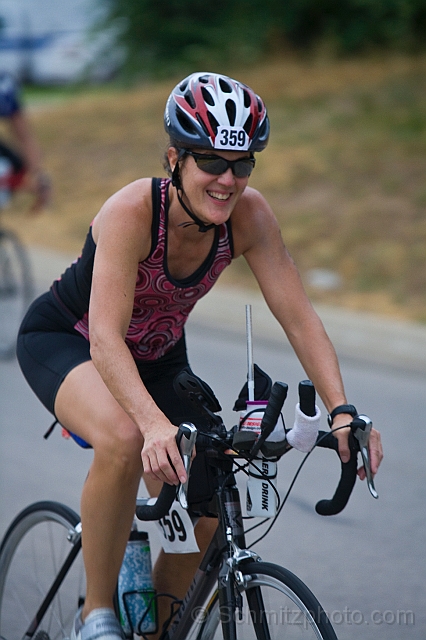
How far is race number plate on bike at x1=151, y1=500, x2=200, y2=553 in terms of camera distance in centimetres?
284

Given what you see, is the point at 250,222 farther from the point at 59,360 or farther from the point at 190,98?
the point at 59,360

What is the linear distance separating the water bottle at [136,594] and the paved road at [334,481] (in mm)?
940

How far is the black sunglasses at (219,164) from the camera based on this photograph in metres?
2.80

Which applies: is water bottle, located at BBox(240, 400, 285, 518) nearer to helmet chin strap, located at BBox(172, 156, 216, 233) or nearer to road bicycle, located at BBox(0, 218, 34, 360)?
helmet chin strap, located at BBox(172, 156, 216, 233)

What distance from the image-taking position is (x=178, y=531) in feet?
9.42

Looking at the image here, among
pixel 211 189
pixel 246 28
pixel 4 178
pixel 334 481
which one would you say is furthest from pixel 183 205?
pixel 246 28

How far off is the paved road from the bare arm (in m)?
1.60

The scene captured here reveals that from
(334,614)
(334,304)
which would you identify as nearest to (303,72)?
(334,304)

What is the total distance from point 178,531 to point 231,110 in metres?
1.22

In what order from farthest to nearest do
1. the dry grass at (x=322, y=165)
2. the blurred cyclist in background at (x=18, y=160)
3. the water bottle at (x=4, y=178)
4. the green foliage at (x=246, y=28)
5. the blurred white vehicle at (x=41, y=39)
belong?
the blurred white vehicle at (x=41, y=39) < the green foliage at (x=246, y=28) < the dry grass at (x=322, y=165) < the water bottle at (x=4, y=178) < the blurred cyclist in background at (x=18, y=160)

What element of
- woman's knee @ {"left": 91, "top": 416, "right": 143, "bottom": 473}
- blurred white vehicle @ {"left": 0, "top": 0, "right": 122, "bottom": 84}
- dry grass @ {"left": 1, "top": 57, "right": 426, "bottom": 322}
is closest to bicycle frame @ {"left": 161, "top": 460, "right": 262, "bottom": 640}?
woman's knee @ {"left": 91, "top": 416, "right": 143, "bottom": 473}

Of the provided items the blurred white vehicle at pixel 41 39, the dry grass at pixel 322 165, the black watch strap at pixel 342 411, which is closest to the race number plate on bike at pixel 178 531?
the black watch strap at pixel 342 411

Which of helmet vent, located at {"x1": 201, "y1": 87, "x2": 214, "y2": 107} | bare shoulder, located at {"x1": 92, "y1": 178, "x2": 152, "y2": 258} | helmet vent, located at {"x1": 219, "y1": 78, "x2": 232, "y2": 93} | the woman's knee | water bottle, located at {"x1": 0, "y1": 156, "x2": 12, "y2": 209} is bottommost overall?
the woman's knee

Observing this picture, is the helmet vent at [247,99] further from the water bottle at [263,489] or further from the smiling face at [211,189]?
the water bottle at [263,489]
